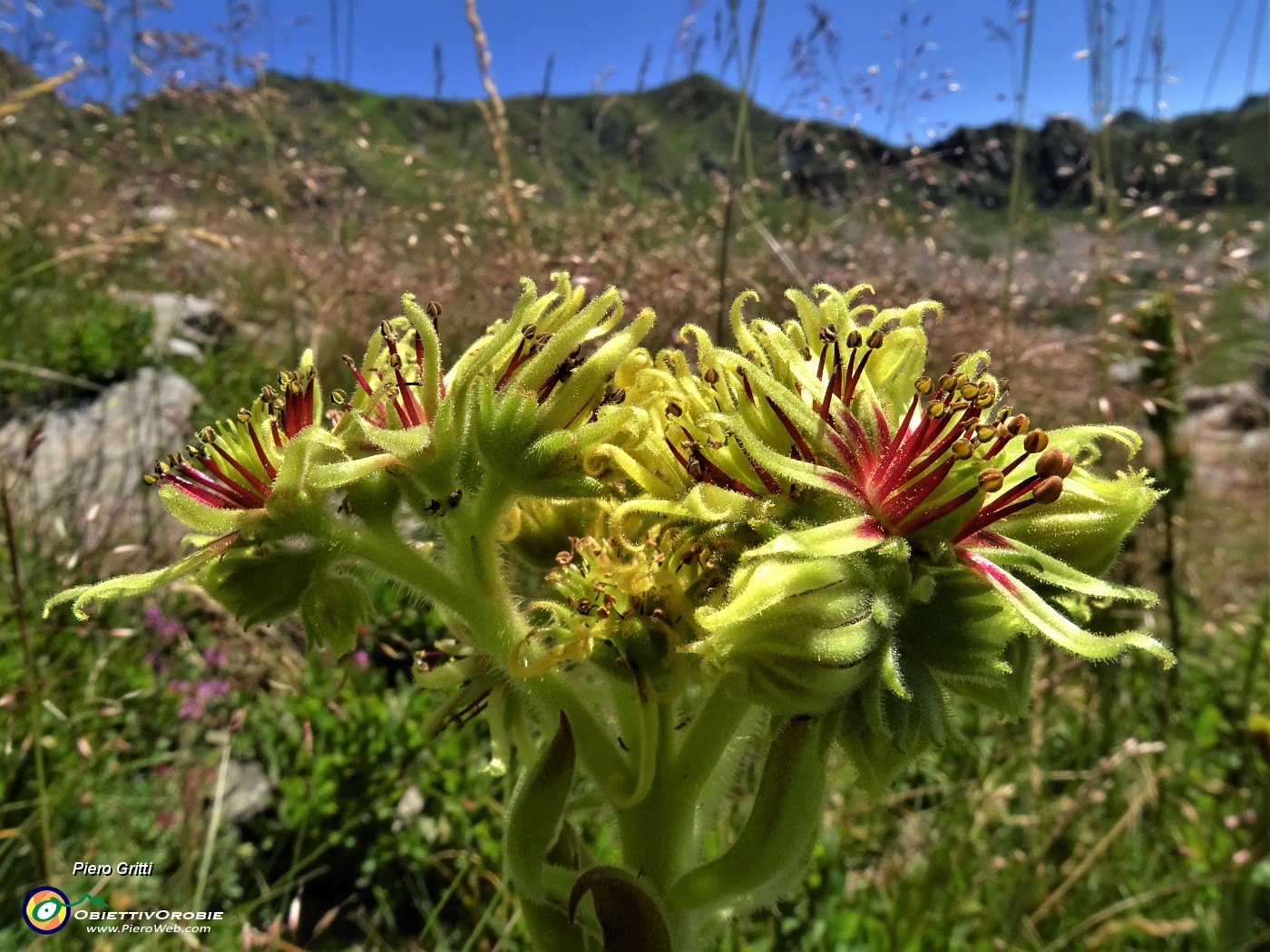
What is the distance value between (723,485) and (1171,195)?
15.4 ft

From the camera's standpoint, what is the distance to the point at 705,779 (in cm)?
200

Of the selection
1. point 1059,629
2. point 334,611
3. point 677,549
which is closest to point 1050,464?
point 1059,629

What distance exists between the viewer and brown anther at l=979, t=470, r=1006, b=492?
1.72 metres

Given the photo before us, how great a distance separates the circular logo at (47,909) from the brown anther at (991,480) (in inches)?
120

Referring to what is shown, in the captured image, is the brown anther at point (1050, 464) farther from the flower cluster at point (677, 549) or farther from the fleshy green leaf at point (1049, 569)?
the fleshy green leaf at point (1049, 569)

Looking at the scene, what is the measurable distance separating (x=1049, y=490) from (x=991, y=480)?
112 millimetres

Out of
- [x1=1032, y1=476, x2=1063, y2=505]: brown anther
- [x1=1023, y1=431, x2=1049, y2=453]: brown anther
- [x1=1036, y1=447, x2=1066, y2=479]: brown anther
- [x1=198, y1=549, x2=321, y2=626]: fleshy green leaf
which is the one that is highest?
[x1=1023, y1=431, x2=1049, y2=453]: brown anther

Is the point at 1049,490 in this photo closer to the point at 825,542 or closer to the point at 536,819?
the point at 825,542

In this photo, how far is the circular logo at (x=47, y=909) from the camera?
115 inches

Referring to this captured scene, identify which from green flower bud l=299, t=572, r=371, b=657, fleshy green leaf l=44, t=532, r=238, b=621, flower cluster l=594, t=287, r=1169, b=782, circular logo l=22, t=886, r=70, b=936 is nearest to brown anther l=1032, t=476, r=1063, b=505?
flower cluster l=594, t=287, r=1169, b=782

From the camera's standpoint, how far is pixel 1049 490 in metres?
1.73

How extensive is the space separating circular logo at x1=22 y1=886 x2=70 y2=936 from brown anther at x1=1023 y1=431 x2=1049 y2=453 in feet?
10.3

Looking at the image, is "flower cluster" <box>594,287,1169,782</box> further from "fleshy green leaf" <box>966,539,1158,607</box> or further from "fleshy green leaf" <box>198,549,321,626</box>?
"fleshy green leaf" <box>198,549,321,626</box>

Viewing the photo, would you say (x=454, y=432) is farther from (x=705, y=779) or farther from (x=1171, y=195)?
(x=1171, y=195)
